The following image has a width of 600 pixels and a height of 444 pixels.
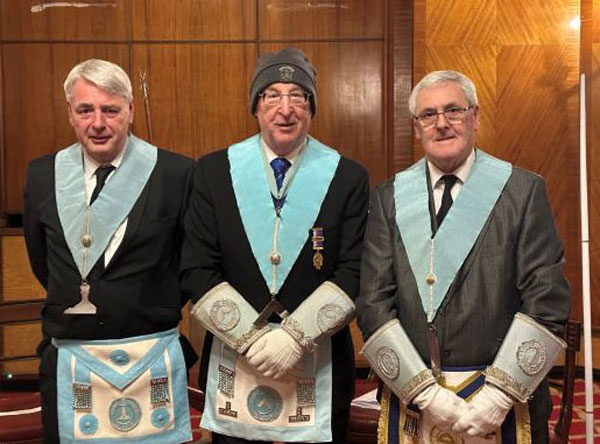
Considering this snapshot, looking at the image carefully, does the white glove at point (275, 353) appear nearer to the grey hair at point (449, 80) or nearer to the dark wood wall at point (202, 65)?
the grey hair at point (449, 80)

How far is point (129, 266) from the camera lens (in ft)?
9.08

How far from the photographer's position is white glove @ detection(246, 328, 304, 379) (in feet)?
8.48

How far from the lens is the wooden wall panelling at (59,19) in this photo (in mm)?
6098

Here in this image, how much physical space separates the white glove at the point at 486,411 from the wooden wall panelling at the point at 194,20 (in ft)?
14.2

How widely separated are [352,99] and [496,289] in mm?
3988

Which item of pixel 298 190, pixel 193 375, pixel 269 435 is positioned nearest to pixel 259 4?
pixel 193 375

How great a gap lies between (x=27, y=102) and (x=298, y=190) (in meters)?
3.95

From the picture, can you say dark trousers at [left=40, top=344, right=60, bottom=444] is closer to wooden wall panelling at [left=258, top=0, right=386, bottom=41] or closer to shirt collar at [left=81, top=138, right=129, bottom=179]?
shirt collar at [left=81, top=138, right=129, bottom=179]

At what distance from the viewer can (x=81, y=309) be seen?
2.73 m

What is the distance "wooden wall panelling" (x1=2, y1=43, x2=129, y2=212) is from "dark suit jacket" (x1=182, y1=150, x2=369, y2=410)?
144 inches

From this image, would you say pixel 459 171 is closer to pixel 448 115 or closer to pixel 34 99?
pixel 448 115

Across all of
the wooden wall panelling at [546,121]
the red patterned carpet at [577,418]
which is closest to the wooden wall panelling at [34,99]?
the red patterned carpet at [577,418]

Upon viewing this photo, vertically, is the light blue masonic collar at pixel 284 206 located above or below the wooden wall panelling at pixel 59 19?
below

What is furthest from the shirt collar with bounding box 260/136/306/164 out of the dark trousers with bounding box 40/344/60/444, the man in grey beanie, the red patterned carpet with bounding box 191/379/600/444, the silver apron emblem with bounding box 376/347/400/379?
the red patterned carpet with bounding box 191/379/600/444
